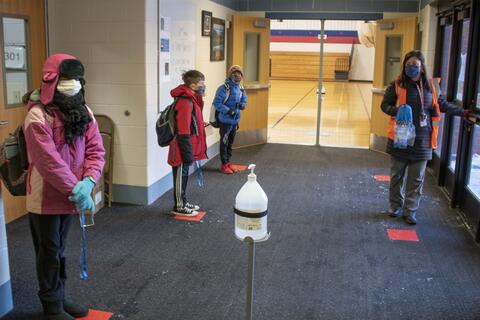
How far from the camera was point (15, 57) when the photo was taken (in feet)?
13.8

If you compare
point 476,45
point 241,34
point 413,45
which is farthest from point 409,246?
point 241,34

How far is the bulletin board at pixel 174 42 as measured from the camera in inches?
195

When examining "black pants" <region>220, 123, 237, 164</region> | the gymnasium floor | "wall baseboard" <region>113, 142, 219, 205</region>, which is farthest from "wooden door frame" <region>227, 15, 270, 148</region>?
"wall baseboard" <region>113, 142, 219, 205</region>

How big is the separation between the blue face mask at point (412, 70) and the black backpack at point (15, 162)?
3.14 metres

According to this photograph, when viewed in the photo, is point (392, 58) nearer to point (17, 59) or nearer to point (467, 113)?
point (467, 113)

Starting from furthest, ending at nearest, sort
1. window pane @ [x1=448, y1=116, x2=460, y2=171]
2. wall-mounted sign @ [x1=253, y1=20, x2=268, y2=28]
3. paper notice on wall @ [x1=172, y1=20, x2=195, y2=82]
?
wall-mounted sign @ [x1=253, y1=20, x2=268, y2=28] < window pane @ [x1=448, y1=116, x2=460, y2=171] < paper notice on wall @ [x1=172, y1=20, x2=195, y2=82]

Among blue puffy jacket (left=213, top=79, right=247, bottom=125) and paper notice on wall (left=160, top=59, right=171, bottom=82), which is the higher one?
paper notice on wall (left=160, top=59, right=171, bottom=82)

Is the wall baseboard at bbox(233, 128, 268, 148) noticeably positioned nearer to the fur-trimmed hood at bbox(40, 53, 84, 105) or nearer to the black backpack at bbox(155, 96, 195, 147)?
the black backpack at bbox(155, 96, 195, 147)

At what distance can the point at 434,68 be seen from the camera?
6.52 m

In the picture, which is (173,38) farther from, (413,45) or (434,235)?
(413,45)

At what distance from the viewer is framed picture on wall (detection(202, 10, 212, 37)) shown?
20.9 feet

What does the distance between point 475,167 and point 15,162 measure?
4.07 meters

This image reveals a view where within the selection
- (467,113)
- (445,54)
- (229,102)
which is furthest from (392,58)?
(467,113)

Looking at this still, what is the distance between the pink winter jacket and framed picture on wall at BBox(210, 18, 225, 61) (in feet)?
14.2
